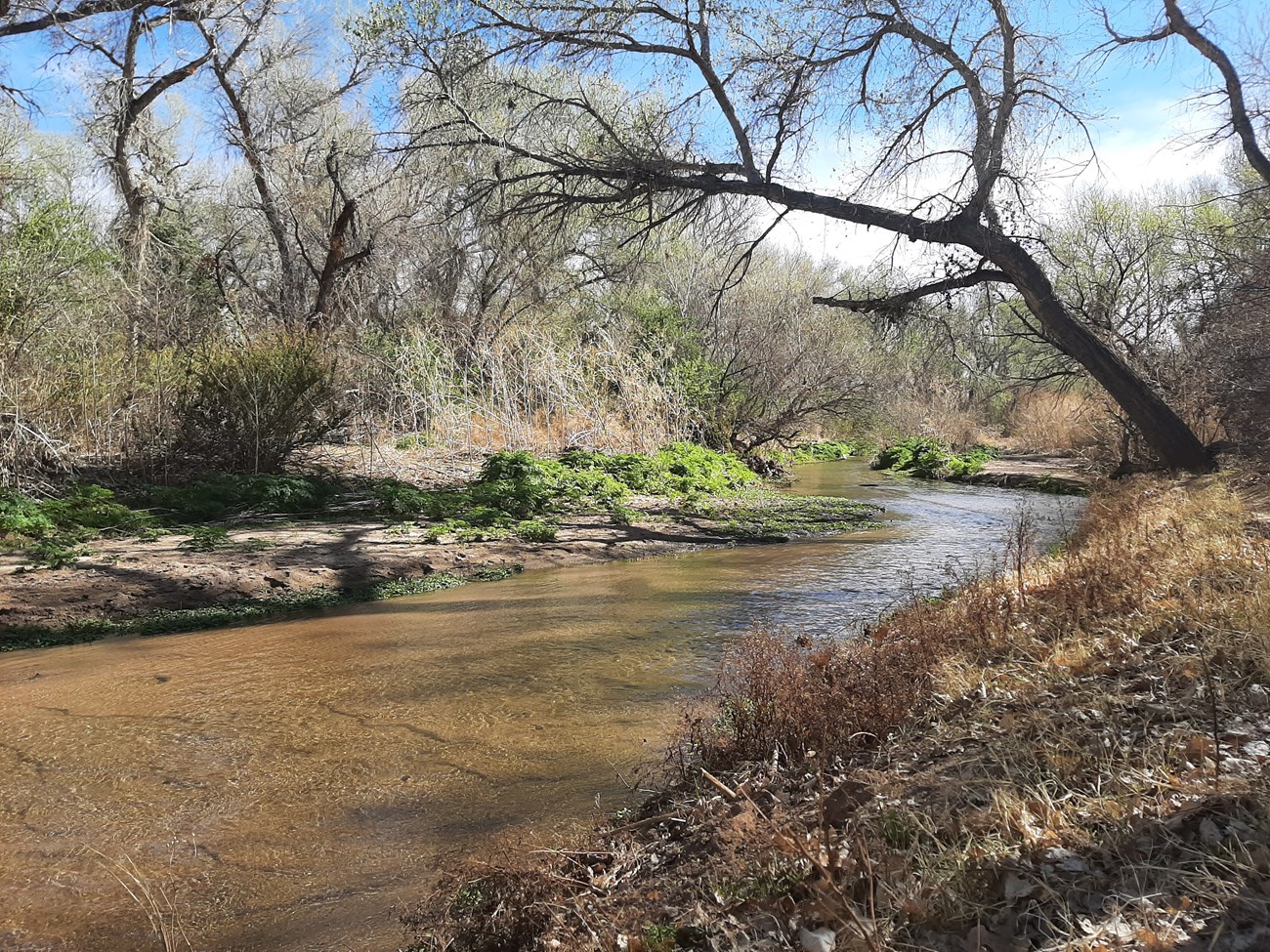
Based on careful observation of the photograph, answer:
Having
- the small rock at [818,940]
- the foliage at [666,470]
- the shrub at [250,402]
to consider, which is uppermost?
the shrub at [250,402]

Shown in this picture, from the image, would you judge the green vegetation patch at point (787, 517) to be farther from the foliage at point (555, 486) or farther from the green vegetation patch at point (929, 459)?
the green vegetation patch at point (929, 459)

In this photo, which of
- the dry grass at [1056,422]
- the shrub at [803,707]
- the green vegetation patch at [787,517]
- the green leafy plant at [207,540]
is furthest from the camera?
the dry grass at [1056,422]

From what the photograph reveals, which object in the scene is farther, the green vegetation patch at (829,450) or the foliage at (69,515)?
the green vegetation patch at (829,450)

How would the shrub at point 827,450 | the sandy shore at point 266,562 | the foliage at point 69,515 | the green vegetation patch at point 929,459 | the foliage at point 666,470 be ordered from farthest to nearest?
the shrub at point 827,450
the green vegetation patch at point 929,459
the foliage at point 666,470
the foliage at point 69,515
the sandy shore at point 266,562

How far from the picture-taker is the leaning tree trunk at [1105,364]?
39.7 feet

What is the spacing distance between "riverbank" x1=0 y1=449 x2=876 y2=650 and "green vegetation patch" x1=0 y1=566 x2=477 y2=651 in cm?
→ 1

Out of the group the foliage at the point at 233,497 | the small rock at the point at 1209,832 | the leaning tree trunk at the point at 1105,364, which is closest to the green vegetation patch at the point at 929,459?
the leaning tree trunk at the point at 1105,364

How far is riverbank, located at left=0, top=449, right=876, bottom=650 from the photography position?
7590mm

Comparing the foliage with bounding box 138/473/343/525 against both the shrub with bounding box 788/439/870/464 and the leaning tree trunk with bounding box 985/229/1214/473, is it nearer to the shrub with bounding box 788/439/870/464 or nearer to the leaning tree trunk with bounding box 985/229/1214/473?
the leaning tree trunk with bounding box 985/229/1214/473

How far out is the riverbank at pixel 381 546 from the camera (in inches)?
299

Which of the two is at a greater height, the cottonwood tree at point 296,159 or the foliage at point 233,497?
the cottonwood tree at point 296,159

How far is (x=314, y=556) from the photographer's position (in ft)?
30.2

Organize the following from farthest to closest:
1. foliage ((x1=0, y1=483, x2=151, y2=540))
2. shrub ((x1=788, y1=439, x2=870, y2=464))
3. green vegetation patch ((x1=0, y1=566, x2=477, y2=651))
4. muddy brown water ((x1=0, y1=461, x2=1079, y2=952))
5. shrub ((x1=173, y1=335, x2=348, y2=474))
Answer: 1. shrub ((x1=788, y1=439, x2=870, y2=464))
2. shrub ((x1=173, y1=335, x2=348, y2=474))
3. foliage ((x1=0, y1=483, x2=151, y2=540))
4. green vegetation patch ((x1=0, y1=566, x2=477, y2=651))
5. muddy brown water ((x1=0, y1=461, x2=1079, y2=952))

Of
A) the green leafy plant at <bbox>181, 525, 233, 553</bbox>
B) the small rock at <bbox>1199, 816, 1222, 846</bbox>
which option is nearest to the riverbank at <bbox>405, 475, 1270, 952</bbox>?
the small rock at <bbox>1199, 816, 1222, 846</bbox>
